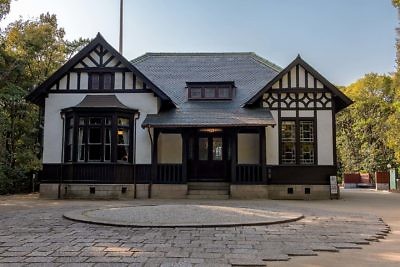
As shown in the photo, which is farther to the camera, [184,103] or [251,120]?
[184,103]

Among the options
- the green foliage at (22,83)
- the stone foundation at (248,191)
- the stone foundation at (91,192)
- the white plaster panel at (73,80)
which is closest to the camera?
the stone foundation at (91,192)

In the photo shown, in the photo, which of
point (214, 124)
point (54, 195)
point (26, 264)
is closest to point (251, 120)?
point (214, 124)

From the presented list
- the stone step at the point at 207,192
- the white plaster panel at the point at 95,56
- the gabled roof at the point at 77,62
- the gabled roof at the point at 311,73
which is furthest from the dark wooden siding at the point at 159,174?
the white plaster panel at the point at 95,56

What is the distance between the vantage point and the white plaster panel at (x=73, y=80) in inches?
693

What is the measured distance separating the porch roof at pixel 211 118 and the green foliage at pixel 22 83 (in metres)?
7.69

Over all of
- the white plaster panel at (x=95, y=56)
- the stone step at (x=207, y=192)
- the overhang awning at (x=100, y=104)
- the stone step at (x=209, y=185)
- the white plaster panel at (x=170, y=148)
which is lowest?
the stone step at (x=207, y=192)

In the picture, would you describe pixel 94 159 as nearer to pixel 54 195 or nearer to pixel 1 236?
pixel 54 195

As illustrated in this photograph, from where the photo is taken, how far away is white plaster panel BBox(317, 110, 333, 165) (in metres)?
17.2

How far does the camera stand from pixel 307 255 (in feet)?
20.1

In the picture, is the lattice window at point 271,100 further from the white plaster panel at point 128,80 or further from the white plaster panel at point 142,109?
the white plaster panel at point 128,80

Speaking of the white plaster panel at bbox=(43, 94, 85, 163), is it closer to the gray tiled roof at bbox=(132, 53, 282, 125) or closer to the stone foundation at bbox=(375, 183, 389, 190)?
the gray tiled roof at bbox=(132, 53, 282, 125)

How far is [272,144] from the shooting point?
57.1 ft

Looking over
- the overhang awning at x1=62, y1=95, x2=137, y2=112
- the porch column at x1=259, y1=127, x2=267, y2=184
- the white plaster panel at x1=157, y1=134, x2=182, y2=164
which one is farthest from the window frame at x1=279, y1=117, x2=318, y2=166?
the overhang awning at x1=62, y1=95, x2=137, y2=112

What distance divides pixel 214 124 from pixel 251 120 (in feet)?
4.99
